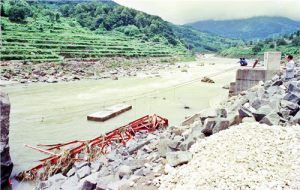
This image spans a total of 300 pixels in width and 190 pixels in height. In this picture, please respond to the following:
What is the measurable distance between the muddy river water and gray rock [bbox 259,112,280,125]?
5809 millimetres

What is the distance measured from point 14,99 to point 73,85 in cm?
642

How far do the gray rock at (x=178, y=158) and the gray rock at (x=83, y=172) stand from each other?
2284 mm

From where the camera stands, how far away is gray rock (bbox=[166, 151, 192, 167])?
4.33 m

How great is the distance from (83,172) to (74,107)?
9369 millimetres

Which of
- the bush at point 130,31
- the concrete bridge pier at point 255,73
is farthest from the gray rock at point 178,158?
the bush at point 130,31

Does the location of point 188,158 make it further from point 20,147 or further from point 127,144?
point 20,147

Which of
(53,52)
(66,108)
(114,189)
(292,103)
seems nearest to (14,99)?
(66,108)

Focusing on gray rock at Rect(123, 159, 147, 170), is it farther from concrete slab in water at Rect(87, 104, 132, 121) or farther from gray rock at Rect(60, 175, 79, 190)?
concrete slab in water at Rect(87, 104, 132, 121)

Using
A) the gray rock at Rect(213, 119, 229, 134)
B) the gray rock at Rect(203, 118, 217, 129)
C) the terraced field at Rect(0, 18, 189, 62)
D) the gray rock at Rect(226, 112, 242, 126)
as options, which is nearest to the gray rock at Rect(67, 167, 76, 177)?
the gray rock at Rect(203, 118, 217, 129)

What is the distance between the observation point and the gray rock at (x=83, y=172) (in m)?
5.59

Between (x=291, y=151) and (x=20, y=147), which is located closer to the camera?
(x=291, y=151)

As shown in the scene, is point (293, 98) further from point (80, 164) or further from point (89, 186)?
point (80, 164)

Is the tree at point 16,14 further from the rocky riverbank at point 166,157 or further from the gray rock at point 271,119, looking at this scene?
the gray rock at point 271,119

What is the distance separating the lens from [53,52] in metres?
33.8
